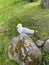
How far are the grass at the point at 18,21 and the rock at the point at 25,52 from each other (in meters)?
0.29

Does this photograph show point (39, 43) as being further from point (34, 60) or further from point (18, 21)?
point (18, 21)

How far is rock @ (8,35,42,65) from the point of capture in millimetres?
6309

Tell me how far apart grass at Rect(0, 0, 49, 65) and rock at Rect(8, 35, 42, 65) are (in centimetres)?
29

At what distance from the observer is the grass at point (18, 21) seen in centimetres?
702

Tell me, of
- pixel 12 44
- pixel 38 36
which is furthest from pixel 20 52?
pixel 38 36

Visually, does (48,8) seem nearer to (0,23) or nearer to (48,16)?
(48,16)

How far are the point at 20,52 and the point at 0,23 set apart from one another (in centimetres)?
188

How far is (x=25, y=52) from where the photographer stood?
20.9ft

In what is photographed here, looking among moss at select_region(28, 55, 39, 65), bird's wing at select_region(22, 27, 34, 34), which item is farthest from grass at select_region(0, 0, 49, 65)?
moss at select_region(28, 55, 39, 65)

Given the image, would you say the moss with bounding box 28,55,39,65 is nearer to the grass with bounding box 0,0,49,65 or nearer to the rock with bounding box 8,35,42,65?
the rock with bounding box 8,35,42,65

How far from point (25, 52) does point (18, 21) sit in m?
1.51

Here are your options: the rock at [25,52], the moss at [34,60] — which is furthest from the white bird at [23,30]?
the moss at [34,60]

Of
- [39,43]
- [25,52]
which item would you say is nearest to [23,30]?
[39,43]

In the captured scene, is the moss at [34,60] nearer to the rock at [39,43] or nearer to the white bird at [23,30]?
the rock at [39,43]
